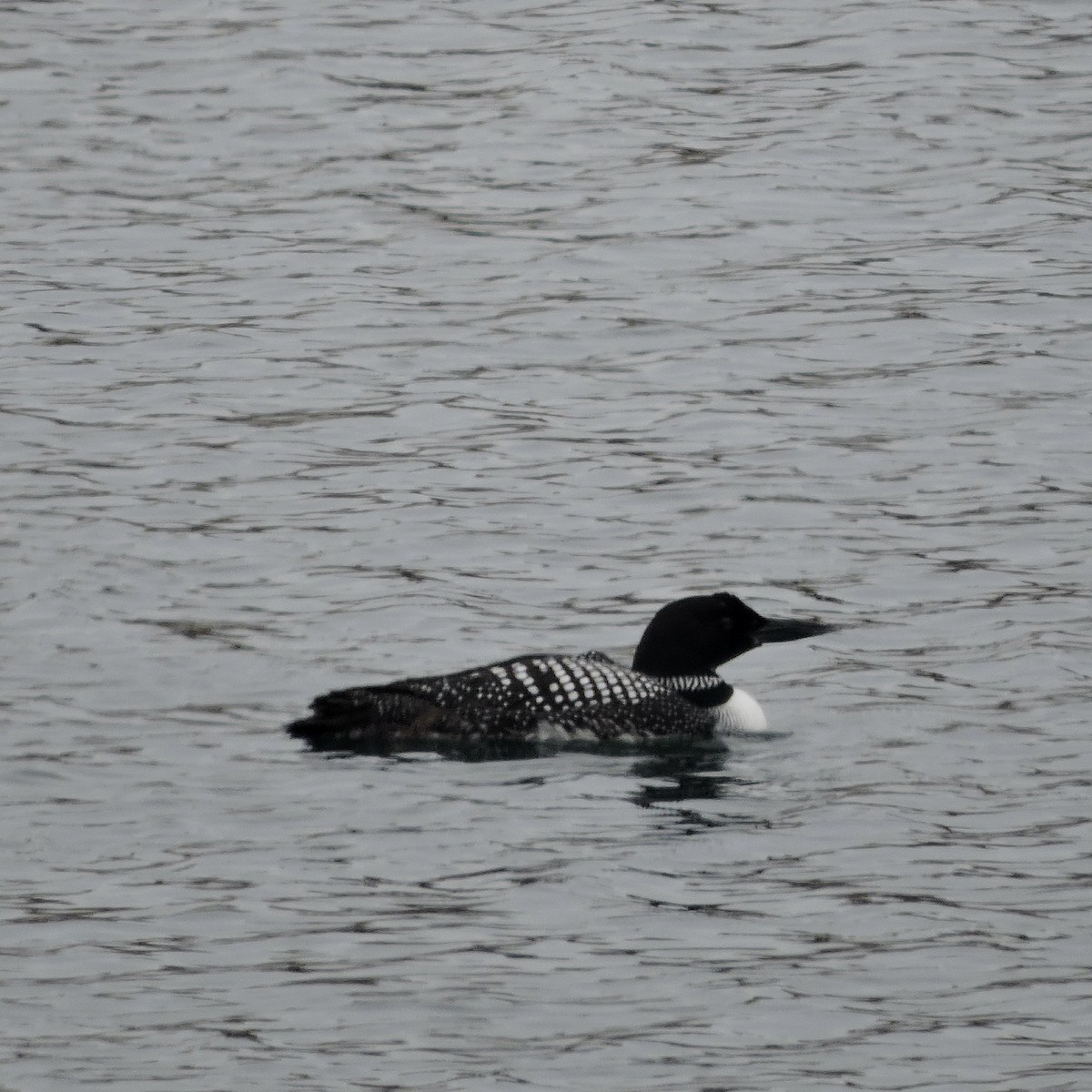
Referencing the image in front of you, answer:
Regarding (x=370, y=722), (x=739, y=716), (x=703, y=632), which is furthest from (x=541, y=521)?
(x=370, y=722)

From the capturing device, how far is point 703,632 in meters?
8.77

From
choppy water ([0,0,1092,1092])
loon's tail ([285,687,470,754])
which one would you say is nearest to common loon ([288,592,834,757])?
loon's tail ([285,687,470,754])

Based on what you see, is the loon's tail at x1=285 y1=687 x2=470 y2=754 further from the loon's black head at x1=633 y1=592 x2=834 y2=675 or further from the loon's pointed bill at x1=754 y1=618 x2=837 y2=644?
the loon's pointed bill at x1=754 y1=618 x2=837 y2=644

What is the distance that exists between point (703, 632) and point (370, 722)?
1.32m

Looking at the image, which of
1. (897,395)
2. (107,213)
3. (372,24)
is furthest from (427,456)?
(372,24)

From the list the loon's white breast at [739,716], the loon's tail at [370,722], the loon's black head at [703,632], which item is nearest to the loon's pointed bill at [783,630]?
the loon's black head at [703,632]

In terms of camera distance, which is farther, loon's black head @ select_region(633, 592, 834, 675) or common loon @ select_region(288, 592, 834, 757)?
loon's black head @ select_region(633, 592, 834, 675)

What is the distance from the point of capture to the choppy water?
20.7ft

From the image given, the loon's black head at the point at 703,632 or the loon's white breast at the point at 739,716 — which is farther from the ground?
the loon's black head at the point at 703,632

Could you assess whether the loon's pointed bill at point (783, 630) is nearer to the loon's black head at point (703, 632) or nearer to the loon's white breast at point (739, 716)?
the loon's black head at point (703, 632)

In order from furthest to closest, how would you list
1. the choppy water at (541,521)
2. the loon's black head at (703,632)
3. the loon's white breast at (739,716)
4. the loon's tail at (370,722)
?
the loon's black head at (703,632), the loon's white breast at (739,716), the loon's tail at (370,722), the choppy water at (541,521)

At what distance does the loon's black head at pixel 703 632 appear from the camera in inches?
345

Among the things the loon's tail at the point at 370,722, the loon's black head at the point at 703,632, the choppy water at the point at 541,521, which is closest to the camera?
the choppy water at the point at 541,521

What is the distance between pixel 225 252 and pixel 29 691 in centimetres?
596
